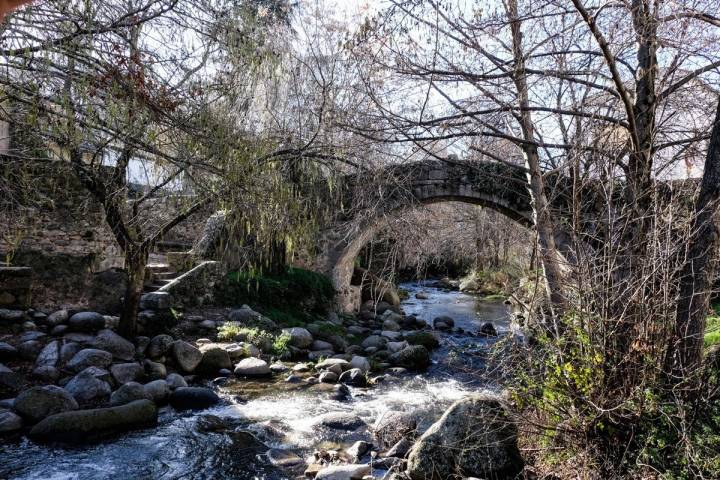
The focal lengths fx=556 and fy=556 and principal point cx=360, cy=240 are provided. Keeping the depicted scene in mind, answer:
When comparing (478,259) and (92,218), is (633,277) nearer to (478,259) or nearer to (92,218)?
(92,218)

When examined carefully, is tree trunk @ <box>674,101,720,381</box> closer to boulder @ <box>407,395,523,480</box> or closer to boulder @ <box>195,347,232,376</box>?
boulder @ <box>407,395,523,480</box>

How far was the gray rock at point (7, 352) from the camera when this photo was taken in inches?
254

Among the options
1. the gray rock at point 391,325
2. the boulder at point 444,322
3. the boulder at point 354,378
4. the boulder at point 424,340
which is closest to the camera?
the boulder at point 354,378

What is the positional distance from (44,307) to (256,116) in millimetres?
4633

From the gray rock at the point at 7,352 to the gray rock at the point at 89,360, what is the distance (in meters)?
0.63

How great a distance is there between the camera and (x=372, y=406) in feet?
21.8

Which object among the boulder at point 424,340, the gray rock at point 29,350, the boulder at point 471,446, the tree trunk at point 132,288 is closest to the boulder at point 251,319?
the tree trunk at point 132,288

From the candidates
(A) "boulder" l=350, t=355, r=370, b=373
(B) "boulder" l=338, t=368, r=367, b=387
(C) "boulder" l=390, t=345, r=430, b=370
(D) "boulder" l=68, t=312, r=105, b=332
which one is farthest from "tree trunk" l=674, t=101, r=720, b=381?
(D) "boulder" l=68, t=312, r=105, b=332

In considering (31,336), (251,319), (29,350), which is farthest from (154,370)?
(251,319)

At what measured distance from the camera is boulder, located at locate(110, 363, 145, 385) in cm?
647

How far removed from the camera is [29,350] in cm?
665

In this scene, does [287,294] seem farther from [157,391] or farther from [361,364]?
[157,391]

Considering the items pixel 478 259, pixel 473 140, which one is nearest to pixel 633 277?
pixel 473 140

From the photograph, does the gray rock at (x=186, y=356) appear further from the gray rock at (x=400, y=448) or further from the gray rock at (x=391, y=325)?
the gray rock at (x=391, y=325)
